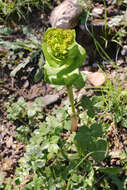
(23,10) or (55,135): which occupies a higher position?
(23,10)

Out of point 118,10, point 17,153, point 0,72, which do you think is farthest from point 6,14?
point 17,153

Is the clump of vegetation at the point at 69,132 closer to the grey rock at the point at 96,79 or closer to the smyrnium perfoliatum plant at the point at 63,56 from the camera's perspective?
the smyrnium perfoliatum plant at the point at 63,56

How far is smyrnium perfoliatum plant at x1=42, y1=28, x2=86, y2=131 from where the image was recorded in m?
1.40

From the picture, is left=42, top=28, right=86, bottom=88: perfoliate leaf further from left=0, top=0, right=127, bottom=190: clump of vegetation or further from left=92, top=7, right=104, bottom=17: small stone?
left=92, top=7, right=104, bottom=17: small stone

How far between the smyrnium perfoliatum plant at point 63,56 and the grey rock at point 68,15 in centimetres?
108

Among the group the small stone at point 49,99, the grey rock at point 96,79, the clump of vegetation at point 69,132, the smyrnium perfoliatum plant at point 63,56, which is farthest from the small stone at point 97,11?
the smyrnium perfoliatum plant at point 63,56

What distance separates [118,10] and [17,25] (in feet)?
4.14

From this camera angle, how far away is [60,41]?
4.66ft

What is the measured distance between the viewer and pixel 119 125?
1.99 meters

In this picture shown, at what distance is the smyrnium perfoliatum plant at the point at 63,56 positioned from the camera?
4.59 ft

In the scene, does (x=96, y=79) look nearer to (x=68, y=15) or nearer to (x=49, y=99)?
(x=49, y=99)

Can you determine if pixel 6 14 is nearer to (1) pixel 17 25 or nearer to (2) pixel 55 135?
(1) pixel 17 25

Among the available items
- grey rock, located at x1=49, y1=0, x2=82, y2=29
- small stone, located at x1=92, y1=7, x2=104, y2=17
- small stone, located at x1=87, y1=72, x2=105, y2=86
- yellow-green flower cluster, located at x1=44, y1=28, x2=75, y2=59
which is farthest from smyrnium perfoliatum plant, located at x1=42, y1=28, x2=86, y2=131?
small stone, located at x1=92, y1=7, x2=104, y2=17

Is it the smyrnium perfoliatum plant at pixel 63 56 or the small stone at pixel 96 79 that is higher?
the smyrnium perfoliatum plant at pixel 63 56
